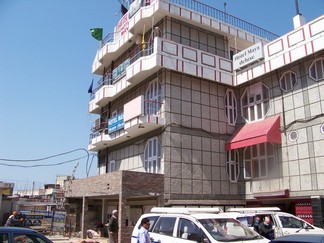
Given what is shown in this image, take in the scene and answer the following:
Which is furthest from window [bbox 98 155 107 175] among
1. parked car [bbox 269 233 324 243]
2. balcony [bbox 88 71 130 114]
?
parked car [bbox 269 233 324 243]

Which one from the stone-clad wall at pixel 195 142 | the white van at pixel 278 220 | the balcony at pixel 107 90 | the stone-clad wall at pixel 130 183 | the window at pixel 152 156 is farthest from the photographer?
the balcony at pixel 107 90

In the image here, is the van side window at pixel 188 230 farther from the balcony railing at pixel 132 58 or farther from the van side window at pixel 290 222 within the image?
the balcony railing at pixel 132 58

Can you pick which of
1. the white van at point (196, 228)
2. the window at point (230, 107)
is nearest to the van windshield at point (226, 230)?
the white van at point (196, 228)

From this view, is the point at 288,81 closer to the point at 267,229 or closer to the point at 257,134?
the point at 257,134

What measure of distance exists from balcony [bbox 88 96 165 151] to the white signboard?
571 centimetres

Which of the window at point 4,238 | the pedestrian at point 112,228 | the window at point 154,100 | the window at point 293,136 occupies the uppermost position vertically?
the window at point 154,100

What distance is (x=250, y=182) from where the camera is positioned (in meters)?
20.7

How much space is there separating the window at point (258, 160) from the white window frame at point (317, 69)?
4380 mm

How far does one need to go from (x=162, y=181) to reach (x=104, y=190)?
3543 millimetres

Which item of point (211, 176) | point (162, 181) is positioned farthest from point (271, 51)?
point (162, 181)

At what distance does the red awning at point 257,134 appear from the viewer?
18.9 m

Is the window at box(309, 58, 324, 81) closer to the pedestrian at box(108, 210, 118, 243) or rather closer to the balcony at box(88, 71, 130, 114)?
the balcony at box(88, 71, 130, 114)

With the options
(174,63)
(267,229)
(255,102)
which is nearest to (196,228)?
(267,229)

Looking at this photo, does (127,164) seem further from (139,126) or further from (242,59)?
(242,59)
